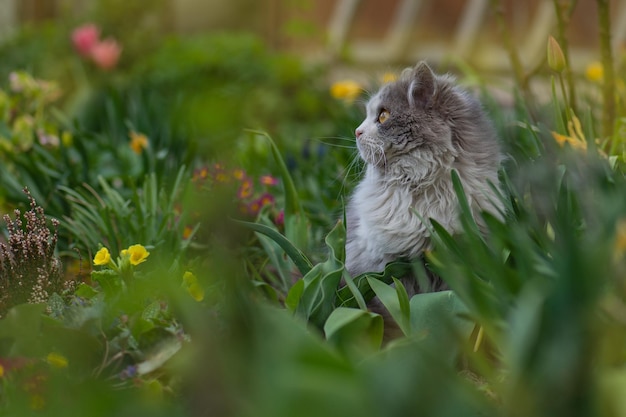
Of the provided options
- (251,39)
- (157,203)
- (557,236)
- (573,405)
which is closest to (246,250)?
(157,203)

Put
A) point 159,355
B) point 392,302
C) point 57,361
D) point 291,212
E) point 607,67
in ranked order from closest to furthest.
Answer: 1. point 57,361
2. point 159,355
3. point 392,302
4. point 291,212
5. point 607,67

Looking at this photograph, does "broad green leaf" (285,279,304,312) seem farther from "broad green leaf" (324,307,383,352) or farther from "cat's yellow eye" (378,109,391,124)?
"cat's yellow eye" (378,109,391,124)

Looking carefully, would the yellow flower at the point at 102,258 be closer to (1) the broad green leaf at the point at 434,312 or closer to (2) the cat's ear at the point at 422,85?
(1) the broad green leaf at the point at 434,312

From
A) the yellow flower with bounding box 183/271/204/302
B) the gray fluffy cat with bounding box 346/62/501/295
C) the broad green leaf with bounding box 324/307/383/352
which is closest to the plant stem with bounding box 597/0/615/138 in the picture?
the gray fluffy cat with bounding box 346/62/501/295

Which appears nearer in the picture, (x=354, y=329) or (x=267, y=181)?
(x=354, y=329)

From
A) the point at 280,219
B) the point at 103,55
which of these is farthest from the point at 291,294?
the point at 103,55

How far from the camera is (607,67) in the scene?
9.39 ft

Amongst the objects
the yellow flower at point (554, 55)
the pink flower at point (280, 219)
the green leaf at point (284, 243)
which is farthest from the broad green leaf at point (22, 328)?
the yellow flower at point (554, 55)

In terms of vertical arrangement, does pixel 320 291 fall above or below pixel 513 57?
below

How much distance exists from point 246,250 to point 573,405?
159cm

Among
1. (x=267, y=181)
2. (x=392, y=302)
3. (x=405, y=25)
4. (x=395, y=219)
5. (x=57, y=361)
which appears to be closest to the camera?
(x=57, y=361)

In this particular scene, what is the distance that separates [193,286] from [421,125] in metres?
0.73

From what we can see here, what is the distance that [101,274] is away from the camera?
1.91m

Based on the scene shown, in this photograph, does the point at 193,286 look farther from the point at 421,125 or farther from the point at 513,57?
the point at 513,57
